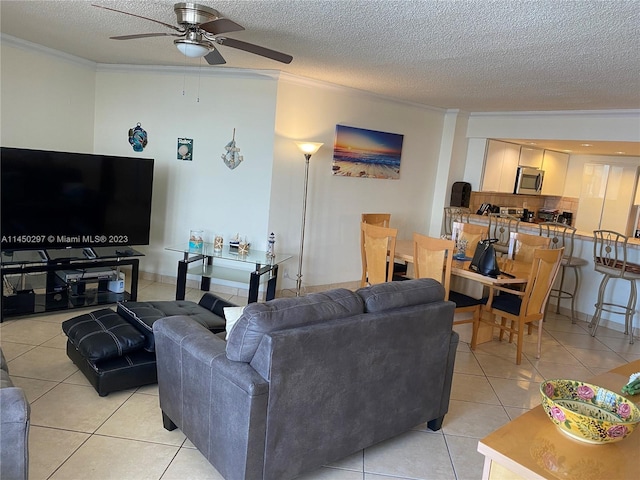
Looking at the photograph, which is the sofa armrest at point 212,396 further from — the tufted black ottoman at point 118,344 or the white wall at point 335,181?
the white wall at point 335,181

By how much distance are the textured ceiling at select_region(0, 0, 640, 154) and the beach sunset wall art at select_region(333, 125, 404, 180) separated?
22.9 inches

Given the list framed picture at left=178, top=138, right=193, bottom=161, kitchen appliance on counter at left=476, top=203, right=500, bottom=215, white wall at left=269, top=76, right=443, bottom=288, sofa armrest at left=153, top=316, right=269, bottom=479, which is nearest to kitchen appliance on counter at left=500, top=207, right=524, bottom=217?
kitchen appliance on counter at left=476, top=203, right=500, bottom=215

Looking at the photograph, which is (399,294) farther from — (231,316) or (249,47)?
(249,47)

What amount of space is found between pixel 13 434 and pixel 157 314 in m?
1.71

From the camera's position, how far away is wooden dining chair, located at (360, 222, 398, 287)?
14.7 feet

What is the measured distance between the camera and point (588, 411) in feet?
5.98

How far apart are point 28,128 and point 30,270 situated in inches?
63.7

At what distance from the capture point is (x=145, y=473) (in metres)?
2.29

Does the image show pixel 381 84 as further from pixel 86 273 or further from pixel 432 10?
pixel 86 273

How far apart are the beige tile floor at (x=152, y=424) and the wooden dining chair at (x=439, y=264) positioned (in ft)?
1.45

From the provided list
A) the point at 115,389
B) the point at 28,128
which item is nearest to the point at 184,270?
the point at 115,389

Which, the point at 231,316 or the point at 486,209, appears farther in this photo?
the point at 486,209

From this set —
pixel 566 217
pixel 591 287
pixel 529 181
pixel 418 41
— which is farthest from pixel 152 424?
pixel 566 217

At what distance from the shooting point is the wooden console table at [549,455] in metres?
1.52
